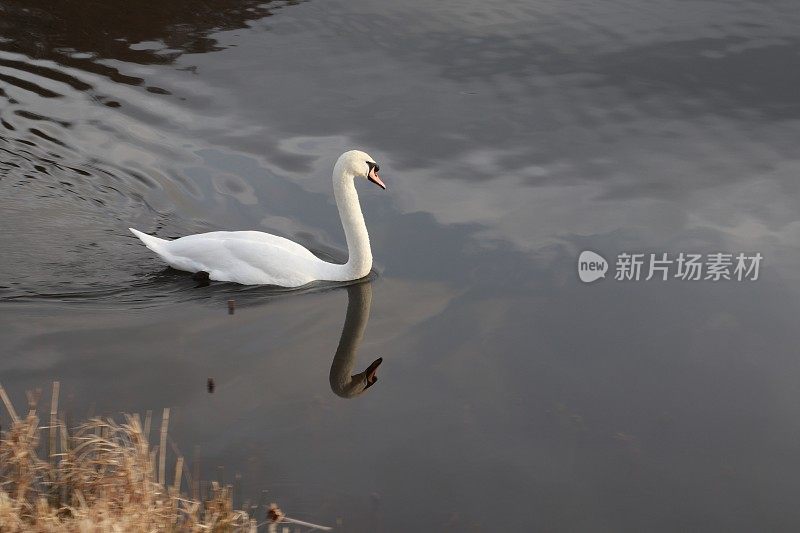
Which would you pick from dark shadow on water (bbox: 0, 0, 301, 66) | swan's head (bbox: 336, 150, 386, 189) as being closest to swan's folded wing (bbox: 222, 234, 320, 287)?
swan's head (bbox: 336, 150, 386, 189)

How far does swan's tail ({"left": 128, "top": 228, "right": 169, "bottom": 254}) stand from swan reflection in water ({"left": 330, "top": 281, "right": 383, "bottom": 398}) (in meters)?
1.41

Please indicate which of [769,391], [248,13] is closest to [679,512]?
[769,391]

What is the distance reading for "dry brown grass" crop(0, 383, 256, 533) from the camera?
14.1 ft

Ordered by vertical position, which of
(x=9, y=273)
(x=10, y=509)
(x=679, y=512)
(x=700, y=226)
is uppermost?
(x=700, y=226)

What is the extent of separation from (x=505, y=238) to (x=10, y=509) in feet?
17.0

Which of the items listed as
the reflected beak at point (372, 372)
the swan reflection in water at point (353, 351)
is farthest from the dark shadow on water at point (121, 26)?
the reflected beak at point (372, 372)

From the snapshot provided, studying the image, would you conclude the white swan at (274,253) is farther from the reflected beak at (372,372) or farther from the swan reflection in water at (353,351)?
the reflected beak at (372,372)

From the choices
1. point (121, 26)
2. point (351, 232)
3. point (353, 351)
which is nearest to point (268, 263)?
point (351, 232)

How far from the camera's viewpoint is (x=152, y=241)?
830 centimetres

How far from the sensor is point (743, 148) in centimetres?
1062

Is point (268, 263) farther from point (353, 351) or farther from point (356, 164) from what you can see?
point (353, 351)

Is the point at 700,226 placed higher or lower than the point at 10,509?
A: higher

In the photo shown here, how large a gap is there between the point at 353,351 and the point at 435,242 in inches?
73.5

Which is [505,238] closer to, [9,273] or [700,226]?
[700,226]
